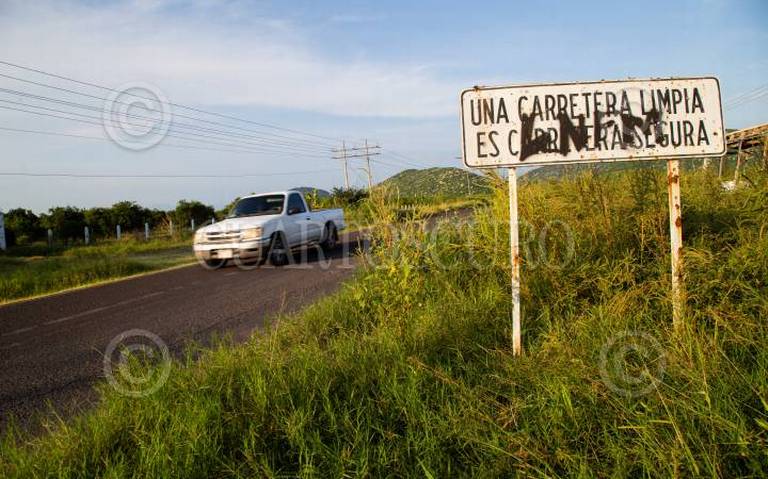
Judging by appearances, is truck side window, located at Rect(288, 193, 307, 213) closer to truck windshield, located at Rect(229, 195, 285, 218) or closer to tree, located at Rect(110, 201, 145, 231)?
truck windshield, located at Rect(229, 195, 285, 218)

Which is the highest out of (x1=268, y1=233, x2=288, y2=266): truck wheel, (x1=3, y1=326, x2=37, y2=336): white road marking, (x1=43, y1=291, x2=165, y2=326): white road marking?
(x1=268, y1=233, x2=288, y2=266): truck wheel

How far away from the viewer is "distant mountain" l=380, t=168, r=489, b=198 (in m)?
5.98

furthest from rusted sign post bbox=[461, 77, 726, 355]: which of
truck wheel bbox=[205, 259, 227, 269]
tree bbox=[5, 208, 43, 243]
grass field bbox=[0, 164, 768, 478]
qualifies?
tree bbox=[5, 208, 43, 243]

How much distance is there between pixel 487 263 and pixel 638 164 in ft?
6.30

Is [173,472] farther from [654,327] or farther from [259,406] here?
[654,327]

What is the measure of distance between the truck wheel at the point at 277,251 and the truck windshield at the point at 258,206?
84cm

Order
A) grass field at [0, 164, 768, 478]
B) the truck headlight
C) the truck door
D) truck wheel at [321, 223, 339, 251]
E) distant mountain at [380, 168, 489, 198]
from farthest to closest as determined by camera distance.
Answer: truck wheel at [321, 223, 339, 251], the truck door, the truck headlight, distant mountain at [380, 168, 489, 198], grass field at [0, 164, 768, 478]

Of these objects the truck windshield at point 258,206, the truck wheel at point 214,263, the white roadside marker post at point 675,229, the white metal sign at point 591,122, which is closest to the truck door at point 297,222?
the truck windshield at point 258,206

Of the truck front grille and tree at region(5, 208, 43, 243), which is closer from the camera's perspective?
the truck front grille

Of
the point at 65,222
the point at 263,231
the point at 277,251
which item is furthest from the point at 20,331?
the point at 65,222

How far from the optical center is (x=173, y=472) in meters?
2.29

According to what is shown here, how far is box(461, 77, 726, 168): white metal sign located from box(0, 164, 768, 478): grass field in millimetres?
991

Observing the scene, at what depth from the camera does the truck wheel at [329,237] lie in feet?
45.9

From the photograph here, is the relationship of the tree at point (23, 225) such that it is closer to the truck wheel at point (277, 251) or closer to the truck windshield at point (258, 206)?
the truck windshield at point (258, 206)
